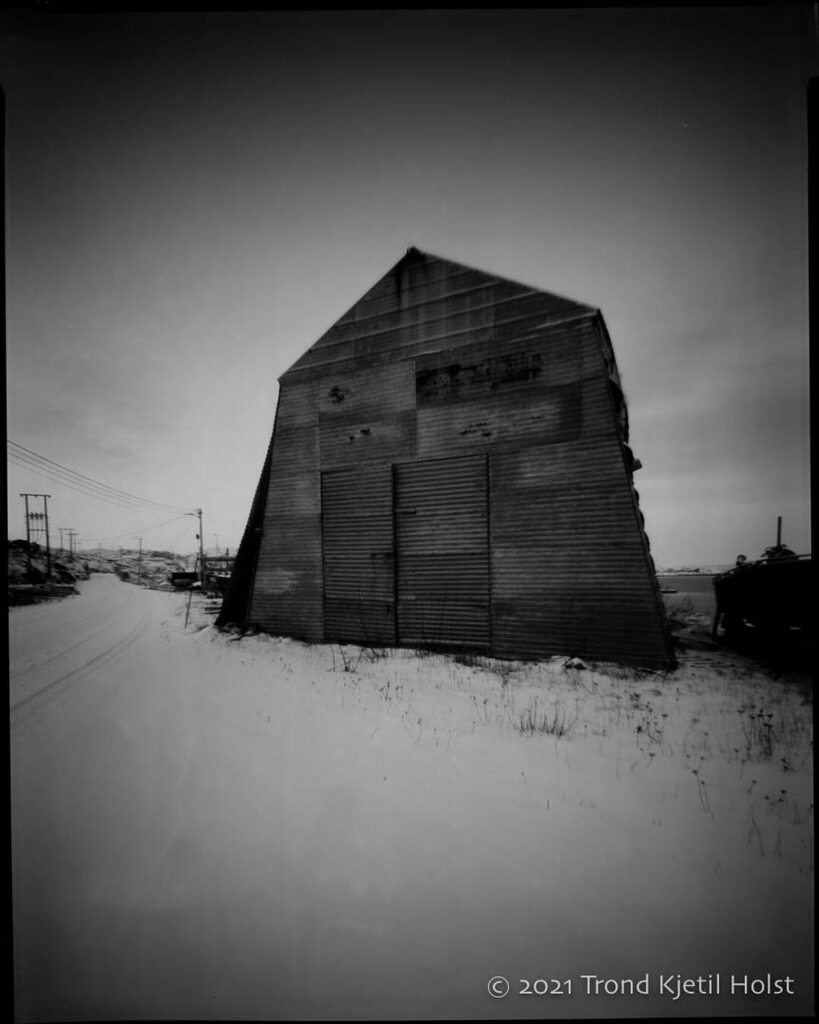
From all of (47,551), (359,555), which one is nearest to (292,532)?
(359,555)

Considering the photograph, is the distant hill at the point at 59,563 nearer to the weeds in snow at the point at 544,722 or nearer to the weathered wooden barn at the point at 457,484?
the weathered wooden barn at the point at 457,484

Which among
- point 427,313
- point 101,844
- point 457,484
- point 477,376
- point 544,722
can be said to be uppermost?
point 427,313

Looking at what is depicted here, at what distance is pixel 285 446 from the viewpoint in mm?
8562

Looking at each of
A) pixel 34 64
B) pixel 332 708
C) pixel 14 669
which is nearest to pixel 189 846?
pixel 332 708

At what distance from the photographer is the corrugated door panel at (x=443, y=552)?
7125 mm

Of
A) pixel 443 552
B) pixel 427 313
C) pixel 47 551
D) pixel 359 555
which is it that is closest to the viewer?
pixel 47 551

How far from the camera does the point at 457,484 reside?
728cm

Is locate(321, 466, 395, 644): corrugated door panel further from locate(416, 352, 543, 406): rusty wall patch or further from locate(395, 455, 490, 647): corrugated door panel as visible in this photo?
locate(416, 352, 543, 406): rusty wall patch

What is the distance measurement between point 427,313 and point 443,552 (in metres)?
4.55

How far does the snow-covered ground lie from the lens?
2787 mm

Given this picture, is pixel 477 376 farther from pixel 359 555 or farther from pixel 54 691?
pixel 54 691

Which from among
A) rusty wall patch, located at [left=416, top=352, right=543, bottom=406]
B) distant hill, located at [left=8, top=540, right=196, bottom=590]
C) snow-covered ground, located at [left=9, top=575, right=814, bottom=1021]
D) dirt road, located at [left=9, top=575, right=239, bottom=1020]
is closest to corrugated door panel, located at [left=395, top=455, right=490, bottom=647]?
rusty wall patch, located at [left=416, top=352, right=543, bottom=406]

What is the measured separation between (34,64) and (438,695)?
23.8 ft

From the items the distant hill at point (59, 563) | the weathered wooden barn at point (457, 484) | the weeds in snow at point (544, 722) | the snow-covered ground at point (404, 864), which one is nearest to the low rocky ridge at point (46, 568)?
the distant hill at point (59, 563)
